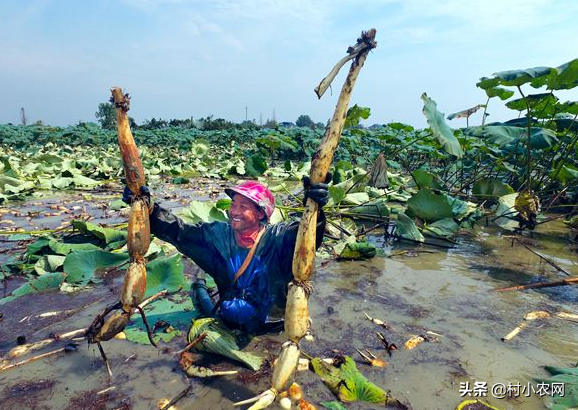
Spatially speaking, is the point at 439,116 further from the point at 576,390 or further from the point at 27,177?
the point at 27,177

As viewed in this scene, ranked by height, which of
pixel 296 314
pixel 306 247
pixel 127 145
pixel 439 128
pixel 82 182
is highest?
pixel 439 128

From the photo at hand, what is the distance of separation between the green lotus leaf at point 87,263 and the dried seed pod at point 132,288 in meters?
1.71

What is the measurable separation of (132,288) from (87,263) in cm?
182

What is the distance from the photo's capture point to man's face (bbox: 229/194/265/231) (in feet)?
7.44

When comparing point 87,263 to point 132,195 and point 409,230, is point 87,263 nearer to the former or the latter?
point 132,195

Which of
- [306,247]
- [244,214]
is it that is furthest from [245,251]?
[306,247]

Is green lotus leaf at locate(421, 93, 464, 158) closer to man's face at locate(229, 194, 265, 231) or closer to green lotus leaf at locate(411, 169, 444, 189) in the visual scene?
green lotus leaf at locate(411, 169, 444, 189)

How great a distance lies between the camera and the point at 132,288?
5.93 feet

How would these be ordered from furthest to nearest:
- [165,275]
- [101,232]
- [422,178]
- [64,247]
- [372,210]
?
[422,178] < [372,210] < [101,232] < [64,247] < [165,275]

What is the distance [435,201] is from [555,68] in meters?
1.76

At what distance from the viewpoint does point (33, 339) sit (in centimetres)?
244

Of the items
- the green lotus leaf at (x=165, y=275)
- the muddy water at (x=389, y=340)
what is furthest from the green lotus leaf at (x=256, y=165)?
the green lotus leaf at (x=165, y=275)

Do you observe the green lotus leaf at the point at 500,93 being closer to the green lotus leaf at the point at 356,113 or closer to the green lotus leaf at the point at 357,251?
the green lotus leaf at the point at 356,113

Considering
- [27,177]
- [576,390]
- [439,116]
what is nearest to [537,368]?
[576,390]
